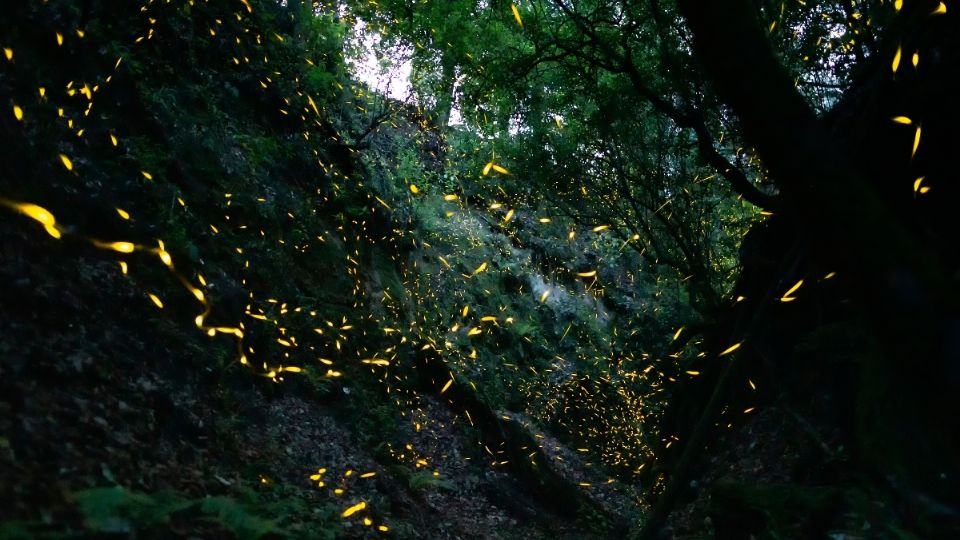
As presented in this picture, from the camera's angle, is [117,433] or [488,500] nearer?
[117,433]

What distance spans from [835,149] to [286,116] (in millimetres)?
8578

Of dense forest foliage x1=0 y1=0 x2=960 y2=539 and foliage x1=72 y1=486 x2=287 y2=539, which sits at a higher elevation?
dense forest foliage x1=0 y1=0 x2=960 y2=539

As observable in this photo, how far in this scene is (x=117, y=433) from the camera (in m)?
3.79

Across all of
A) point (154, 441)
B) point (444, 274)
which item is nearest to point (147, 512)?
point (154, 441)

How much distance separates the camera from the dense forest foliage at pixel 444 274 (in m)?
2.73

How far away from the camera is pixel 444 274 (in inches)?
490

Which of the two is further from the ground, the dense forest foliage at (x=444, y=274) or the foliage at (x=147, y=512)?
the dense forest foliage at (x=444, y=274)

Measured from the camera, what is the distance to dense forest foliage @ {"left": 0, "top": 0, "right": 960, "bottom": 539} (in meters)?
2.73

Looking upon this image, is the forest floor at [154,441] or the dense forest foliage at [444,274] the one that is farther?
the forest floor at [154,441]

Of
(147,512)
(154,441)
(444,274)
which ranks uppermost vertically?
(444,274)

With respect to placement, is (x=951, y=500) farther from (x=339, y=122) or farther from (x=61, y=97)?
(x=339, y=122)

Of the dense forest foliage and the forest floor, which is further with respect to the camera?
the forest floor

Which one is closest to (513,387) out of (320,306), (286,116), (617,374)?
(617,374)

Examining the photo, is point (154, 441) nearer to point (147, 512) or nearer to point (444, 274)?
point (147, 512)
